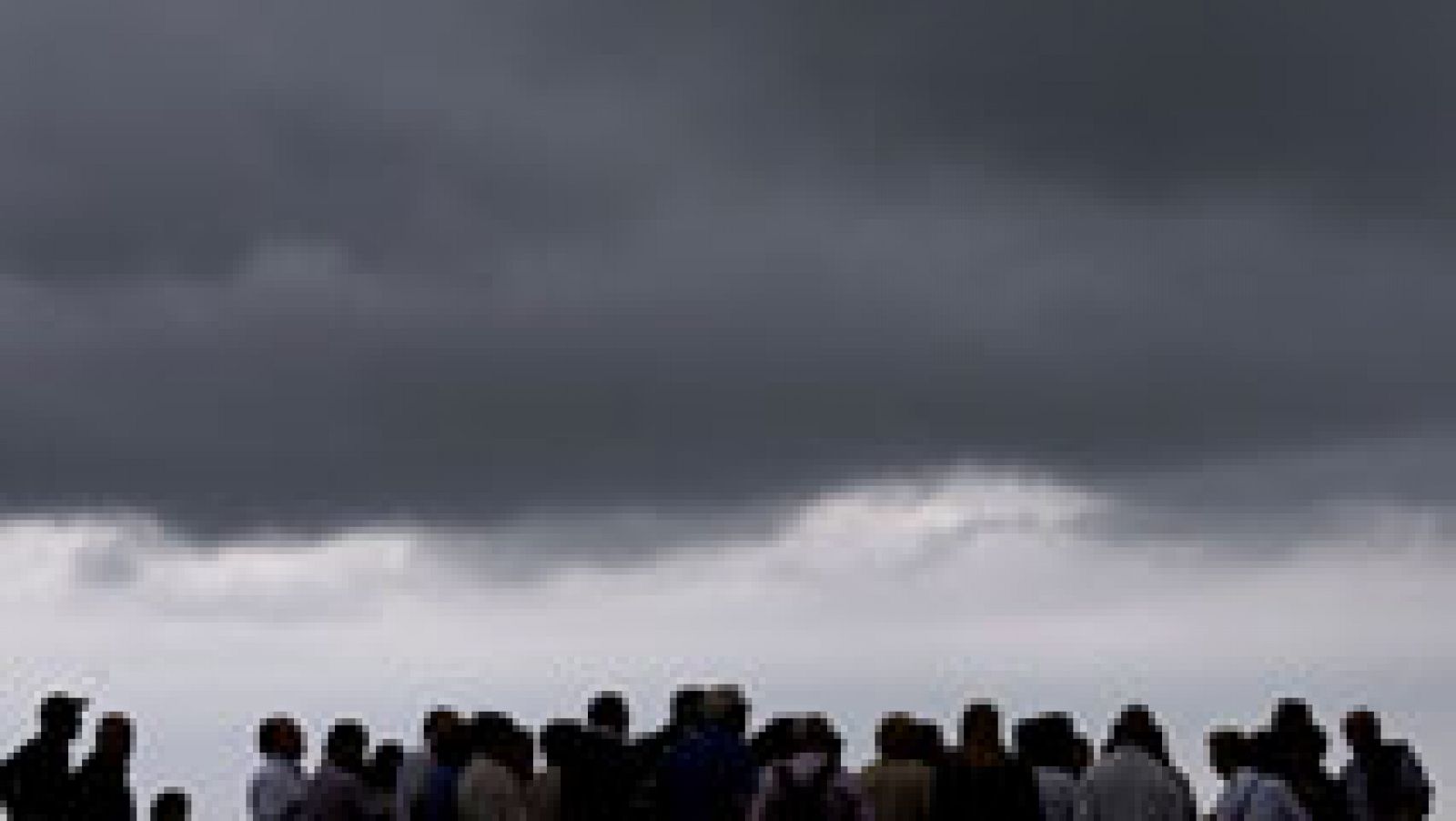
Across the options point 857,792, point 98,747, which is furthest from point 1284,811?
point 98,747

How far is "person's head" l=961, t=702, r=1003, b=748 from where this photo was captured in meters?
20.0

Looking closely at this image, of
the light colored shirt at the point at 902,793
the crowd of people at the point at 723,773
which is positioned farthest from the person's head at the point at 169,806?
the light colored shirt at the point at 902,793

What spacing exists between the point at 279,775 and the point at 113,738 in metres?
1.32

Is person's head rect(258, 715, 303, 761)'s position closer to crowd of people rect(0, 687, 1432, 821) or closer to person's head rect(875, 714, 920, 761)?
crowd of people rect(0, 687, 1432, 821)

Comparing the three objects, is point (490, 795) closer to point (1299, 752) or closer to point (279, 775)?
point (279, 775)

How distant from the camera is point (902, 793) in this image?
2023 centimetres

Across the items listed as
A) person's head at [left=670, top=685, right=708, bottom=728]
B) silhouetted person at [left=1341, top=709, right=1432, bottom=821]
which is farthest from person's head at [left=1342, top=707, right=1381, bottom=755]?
person's head at [left=670, top=685, right=708, bottom=728]

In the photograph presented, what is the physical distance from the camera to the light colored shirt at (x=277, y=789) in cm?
2203

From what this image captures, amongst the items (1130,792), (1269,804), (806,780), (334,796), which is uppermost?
(334,796)

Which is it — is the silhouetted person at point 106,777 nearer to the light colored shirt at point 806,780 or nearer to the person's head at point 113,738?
the person's head at point 113,738

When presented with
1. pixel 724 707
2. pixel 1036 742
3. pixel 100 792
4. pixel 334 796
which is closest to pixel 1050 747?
pixel 1036 742

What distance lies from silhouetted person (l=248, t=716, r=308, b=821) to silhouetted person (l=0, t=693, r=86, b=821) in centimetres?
145

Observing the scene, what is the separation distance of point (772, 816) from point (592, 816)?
2.17 m

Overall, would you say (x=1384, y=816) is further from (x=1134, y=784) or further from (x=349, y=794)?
(x=349, y=794)
